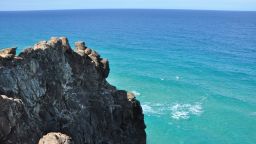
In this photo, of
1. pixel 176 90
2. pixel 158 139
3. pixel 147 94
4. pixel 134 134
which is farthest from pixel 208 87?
pixel 134 134

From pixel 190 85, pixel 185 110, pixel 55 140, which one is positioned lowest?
pixel 185 110

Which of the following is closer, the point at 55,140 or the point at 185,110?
the point at 55,140

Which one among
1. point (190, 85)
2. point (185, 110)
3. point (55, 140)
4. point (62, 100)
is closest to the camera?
point (55, 140)

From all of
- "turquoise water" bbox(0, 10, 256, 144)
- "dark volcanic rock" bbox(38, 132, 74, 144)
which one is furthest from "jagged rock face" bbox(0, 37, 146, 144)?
"turquoise water" bbox(0, 10, 256, 144)

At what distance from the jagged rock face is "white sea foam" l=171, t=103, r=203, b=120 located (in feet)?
93.9

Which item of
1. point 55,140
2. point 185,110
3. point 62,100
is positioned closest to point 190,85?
point 185,110

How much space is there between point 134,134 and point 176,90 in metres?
44.6

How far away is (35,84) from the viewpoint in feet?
84.0

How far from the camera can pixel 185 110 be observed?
65.9 metres

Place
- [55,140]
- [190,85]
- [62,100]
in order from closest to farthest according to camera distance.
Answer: [55,140]
[62,100]
[190,85]

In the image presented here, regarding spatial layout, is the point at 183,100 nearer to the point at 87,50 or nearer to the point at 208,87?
the point at 208,87

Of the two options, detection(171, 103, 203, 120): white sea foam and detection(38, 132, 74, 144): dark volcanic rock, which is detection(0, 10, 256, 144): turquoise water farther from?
detection(38, 132, 74, 144): dark volcanic rock

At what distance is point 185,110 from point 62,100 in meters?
41.6

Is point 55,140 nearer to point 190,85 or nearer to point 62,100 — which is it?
point 62,100
